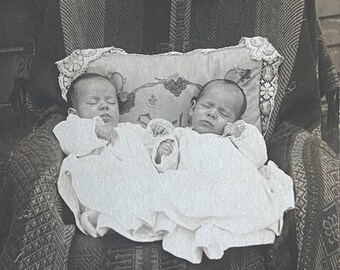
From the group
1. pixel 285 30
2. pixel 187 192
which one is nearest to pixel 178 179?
pixel 187 192

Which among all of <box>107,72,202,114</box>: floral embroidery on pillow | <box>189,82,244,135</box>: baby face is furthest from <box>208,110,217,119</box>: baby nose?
<box>107,72,202,114</box>: floral embroidery on pillow

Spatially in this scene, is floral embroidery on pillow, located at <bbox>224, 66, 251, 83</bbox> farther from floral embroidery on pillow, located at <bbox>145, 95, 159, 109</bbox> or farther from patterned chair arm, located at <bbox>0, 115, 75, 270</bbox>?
patterned chair arm, located at <bbox>0, 115, 75, 270</bbox>

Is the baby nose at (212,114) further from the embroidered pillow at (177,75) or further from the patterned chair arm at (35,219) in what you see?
the patterned chair arm at (35,219)

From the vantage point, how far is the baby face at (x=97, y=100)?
1260 mm

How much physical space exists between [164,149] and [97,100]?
161mm

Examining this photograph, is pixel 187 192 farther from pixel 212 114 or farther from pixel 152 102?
pixel 152 102

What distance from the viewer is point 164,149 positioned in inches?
46.4

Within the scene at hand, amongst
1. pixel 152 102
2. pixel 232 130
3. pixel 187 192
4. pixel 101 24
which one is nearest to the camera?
pixel 187 192

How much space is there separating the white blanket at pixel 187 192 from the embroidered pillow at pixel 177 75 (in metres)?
0.15

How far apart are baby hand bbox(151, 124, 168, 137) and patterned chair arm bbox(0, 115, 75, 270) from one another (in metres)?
0.16

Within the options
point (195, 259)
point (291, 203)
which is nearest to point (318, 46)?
point (291, 203)

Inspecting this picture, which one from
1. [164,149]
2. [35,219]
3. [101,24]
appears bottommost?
[35,219]

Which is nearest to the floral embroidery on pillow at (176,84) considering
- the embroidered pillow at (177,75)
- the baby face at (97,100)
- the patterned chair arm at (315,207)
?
the embroidered pillow at (177,75)

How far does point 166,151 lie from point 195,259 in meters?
0.18
